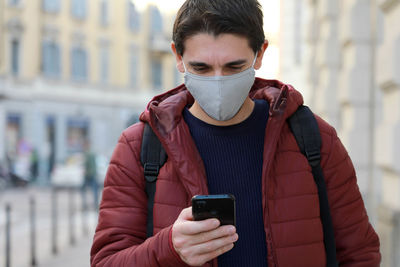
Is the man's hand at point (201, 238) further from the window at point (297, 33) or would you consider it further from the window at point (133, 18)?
the window at point (133, 18)

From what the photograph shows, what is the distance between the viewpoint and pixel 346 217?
187cm

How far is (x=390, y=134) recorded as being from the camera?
4.44m

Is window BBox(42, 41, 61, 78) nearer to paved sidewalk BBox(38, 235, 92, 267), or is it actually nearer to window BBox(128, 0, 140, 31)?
window BBox(128, 0, 140, 31)

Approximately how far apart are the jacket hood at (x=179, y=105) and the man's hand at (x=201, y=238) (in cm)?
44

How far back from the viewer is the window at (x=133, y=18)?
31203 millimetres

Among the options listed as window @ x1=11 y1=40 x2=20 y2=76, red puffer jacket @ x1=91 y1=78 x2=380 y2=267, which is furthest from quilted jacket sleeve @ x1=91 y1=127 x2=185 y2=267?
window @ x1=11 y1=40 x2=20 y2=76

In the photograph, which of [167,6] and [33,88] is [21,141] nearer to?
[33,88]

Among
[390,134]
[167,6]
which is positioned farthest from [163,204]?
[167,6]

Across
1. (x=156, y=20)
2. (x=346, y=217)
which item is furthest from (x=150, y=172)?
(x=156, y=20)

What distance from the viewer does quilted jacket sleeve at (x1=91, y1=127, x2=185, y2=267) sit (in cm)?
177

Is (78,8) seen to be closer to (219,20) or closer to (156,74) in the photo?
(156,74)

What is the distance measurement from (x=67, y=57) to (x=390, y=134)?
85.2 ft

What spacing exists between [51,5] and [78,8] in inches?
62.0

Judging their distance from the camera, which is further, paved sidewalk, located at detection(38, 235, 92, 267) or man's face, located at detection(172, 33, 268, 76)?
paved sidewalk, located at detection(38, 235, 92, 267)
